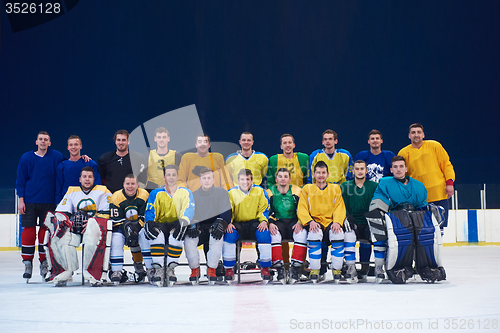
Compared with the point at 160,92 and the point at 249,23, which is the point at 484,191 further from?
the point at 160,92

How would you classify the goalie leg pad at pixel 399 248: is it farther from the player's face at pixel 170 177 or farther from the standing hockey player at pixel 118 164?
the standing hockey player at pixel 118 164

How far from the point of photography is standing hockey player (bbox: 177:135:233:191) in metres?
5.19

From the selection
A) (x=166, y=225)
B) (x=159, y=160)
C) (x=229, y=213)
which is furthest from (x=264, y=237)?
(x=159, y=160)

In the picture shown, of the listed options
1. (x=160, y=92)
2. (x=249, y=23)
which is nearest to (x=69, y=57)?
(x=160, y=92)

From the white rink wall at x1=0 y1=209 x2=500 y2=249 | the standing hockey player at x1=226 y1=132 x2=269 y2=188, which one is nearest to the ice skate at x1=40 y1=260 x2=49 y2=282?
the standing hockey player at x1=226 y1=132 x2=269 y2=188

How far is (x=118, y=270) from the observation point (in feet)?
15.2

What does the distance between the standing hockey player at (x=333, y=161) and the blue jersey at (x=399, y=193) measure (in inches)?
17.4

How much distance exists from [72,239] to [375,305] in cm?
270

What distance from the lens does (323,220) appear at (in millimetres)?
4801

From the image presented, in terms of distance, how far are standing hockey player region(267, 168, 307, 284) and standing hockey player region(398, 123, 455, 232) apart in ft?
3.89

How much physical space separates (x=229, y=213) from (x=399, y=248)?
1.51 m

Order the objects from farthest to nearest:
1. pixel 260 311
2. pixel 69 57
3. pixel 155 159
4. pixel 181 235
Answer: pixel 69 57 < pixel 155 159 < pixel 181 235 < pixel 260 311

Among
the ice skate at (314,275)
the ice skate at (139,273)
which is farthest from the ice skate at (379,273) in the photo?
the ice skate at (139,273)

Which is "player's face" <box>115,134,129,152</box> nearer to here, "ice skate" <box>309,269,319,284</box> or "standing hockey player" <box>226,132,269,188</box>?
"standing hockey player" <box>226,132,269,188</box>
